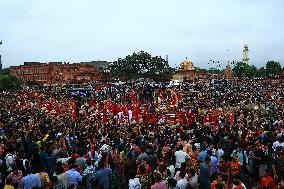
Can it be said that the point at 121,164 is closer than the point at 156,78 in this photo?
Yes

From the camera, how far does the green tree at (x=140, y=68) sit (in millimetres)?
76875

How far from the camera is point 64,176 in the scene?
29.2 ft

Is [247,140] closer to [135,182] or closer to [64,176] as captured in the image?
[135,182]

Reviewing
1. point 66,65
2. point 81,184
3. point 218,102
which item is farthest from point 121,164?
point 66,65

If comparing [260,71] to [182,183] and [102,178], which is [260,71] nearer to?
[102,178]

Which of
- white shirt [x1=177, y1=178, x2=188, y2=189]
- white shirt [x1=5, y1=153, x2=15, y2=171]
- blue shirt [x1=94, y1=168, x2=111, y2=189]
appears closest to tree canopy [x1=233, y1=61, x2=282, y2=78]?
white shirt [x1=5, y1=153, x2=15, y2=171]

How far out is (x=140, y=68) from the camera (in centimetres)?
7781

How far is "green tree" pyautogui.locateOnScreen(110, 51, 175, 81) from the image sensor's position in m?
76.9

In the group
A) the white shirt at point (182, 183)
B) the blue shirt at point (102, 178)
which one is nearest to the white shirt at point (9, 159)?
the blue shirt at point (102, 178)

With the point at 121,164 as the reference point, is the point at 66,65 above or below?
above

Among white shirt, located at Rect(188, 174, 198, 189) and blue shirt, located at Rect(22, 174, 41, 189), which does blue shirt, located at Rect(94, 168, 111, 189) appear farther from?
white shirt, located at Rect(188, 174, 198, 189)

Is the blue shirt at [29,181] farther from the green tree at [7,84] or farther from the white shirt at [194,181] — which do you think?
the green tree at [7,84]

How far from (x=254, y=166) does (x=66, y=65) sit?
74.4 m

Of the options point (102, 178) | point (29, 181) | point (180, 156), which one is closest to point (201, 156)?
point (180, 156)
